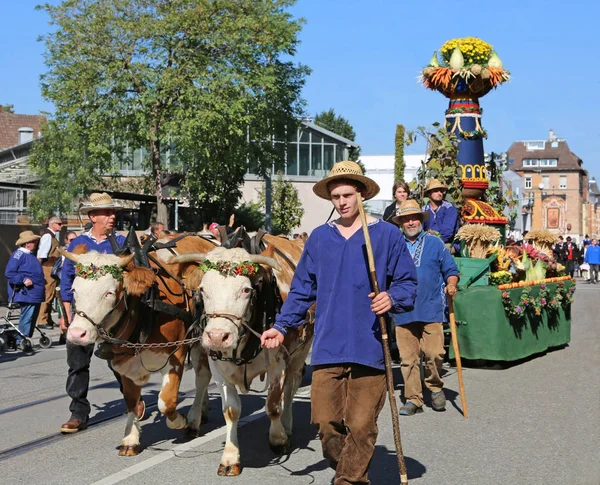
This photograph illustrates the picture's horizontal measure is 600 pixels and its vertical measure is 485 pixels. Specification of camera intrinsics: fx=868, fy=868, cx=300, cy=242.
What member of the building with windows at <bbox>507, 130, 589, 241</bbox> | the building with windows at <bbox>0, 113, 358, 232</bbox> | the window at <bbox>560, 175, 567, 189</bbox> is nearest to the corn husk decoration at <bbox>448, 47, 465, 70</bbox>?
the building with windows at <bbox>0, 113, 358, 232</bbox>

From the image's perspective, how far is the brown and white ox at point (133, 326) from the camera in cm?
635

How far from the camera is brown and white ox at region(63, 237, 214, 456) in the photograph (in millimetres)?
6348

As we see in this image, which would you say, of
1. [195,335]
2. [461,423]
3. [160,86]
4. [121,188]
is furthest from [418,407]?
[121,188]

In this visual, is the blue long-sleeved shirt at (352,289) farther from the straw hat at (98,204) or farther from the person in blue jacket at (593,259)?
the person in blue jacket at (593,259)

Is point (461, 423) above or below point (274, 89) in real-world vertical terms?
below

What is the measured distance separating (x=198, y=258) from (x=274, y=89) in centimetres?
2400

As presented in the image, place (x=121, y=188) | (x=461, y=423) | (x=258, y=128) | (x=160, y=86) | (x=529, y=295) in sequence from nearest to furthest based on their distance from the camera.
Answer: (x=461, y=423)
(x=529, y=295)
(x=160, y=86)
(x=258, y=128)
(x=121, y=188)

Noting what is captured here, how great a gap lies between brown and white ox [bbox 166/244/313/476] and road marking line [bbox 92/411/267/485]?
2.07 ft

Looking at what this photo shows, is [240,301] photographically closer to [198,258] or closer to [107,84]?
[198,258]

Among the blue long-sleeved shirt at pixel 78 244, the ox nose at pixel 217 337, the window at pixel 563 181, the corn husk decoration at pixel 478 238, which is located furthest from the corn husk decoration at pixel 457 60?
the window at pixel 563 181

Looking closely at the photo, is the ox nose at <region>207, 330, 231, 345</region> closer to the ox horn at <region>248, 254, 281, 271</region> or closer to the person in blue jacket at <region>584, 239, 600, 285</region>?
the ox horn at <region>248, 254, 281, 271</region>

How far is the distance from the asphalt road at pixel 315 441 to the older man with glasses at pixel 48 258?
6.45 m

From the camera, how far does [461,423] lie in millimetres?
8352

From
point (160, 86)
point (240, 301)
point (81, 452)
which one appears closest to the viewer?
point (240, 301)
